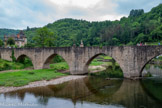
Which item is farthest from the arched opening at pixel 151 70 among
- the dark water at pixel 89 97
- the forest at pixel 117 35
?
the forest at pixel 117 35

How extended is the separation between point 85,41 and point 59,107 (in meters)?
78.9

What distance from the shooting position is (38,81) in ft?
87.8

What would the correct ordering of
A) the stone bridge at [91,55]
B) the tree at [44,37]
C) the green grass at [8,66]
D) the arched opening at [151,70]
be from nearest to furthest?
the stone bridge at [91,55] → the arched opening at [151,70] → the green grass at [8,66] → the tree at [44,37]

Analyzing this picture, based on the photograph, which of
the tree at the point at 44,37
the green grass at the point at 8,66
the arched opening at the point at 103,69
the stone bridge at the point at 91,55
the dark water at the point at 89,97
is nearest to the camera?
the dark water at the point at 89,97

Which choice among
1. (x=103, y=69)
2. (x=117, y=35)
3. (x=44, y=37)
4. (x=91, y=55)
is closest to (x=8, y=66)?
(x=44, y=37)

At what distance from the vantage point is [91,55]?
31.1 metres

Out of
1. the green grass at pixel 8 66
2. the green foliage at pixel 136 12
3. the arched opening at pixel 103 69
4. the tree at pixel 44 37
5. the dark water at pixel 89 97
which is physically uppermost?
the green foliage at pixel 136 12

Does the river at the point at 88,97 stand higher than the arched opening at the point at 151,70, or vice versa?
the arched opening at the point at 151,70

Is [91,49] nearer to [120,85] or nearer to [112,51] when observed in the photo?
[112,51]

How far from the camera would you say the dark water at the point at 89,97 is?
1620 cm

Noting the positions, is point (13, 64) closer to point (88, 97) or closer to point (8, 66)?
point (8, 66)

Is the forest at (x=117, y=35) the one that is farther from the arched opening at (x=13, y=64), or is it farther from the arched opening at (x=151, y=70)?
the arched opening at (x=151, y=70)

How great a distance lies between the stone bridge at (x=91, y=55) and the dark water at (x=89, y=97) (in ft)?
12.8

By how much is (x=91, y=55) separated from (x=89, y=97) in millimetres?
13497
